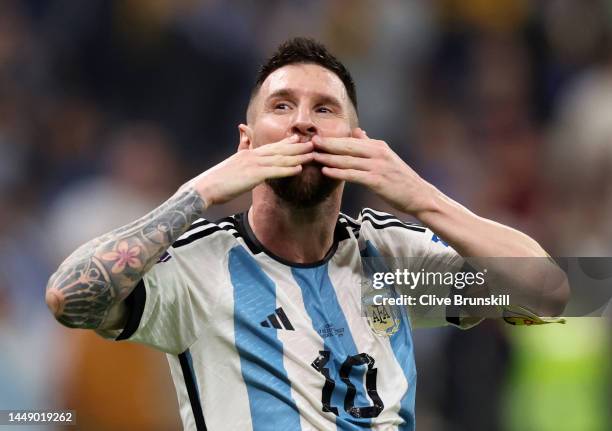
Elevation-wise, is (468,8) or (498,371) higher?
(468,8)

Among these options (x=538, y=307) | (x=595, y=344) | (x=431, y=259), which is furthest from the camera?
(x=595, y=344)

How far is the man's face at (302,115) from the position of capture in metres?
3.57

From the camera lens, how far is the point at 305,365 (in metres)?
3.45

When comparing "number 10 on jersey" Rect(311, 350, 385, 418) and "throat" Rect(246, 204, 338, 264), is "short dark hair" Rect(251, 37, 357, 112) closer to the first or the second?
"throat" Rect(246, 204, 338, 264)

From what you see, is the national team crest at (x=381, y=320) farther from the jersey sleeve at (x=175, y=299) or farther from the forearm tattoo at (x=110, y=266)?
the forearm tattoo at (x=110, y=266)

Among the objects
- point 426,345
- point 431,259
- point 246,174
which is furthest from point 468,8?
point 246,174

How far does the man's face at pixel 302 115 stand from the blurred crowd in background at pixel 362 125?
2333 mm

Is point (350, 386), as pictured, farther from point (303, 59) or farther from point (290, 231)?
point (303, 59)

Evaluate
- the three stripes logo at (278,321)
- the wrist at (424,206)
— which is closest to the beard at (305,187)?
the wrist at (424,206)

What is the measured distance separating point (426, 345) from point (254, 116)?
3278 millimetres

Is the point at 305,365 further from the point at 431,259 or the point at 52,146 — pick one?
the point at 52,146

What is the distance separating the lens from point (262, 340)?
11.3 ft

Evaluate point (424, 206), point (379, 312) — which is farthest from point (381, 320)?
point (424, 206)

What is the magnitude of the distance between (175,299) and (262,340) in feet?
1.17
